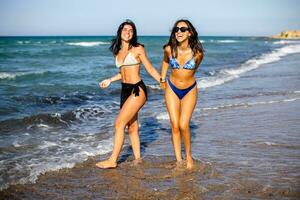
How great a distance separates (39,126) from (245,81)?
1012 cm

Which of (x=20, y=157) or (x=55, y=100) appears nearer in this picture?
(x=20, y=157)

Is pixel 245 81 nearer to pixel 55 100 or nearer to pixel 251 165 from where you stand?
pixel 55 100

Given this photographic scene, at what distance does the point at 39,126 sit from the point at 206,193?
17.6 ft

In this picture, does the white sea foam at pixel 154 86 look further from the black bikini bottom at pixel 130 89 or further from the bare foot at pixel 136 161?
the black bikini bottom at pixel 130 89

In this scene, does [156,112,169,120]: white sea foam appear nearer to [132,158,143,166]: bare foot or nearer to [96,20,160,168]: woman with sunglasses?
[132,158,143,166]: bare foot

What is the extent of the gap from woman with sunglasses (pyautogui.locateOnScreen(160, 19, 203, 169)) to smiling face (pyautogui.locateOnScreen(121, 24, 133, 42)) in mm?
556

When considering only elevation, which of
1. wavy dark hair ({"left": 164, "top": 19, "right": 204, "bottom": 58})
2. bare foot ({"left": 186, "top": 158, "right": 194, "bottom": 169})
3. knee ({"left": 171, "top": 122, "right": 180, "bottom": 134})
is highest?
wavy dark hair ({"left": 164, "top": 19, "right": 204, "bottom": 58})

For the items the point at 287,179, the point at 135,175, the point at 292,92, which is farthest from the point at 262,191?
the point at 292,92

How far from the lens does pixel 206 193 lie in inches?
183

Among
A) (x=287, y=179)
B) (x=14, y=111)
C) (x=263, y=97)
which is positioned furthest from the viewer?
(x=263, y=97)

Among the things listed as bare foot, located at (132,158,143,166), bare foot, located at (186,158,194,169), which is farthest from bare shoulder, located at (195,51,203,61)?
bare foot, located at (132,158,143,166)

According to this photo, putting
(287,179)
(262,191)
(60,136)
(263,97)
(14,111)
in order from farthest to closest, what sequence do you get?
(263,97) → (14,111) → (60,136) → (287,179) → (262,191)

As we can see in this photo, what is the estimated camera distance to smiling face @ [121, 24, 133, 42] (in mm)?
5660

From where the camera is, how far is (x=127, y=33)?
223 inches
